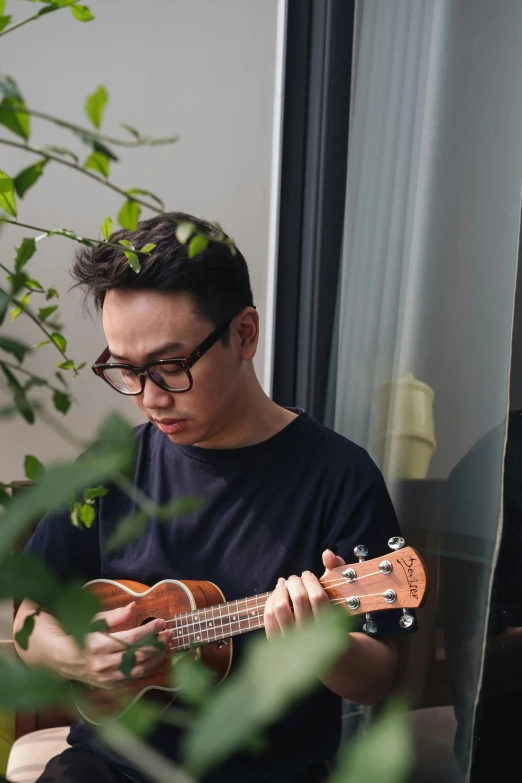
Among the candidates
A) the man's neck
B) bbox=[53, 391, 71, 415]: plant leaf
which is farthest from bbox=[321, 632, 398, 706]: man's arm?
bbox=[53, 391, 71, 415]: plant leaf

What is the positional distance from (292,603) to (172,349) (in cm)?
39

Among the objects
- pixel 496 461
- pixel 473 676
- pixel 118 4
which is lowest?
pixel 473 676

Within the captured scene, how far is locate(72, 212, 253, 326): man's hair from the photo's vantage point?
1221mm

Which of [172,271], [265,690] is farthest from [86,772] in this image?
[265,690]

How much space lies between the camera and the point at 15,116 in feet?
1.05

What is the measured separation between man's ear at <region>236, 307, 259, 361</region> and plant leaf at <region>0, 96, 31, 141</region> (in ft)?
3.24

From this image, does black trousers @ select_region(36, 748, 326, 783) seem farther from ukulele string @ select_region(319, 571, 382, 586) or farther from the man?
ukulele string @ select_region(319, 571, 382, 586)

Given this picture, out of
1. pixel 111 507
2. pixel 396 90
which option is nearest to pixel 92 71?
pixel 396 90

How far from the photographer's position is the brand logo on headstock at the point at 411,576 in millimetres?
1024

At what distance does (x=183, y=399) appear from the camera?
4.10ft

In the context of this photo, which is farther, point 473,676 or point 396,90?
point 396,90

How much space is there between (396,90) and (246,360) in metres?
0.59

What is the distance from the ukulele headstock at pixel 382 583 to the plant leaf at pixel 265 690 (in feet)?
2.74

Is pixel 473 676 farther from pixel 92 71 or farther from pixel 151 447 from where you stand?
pixel 92 71
